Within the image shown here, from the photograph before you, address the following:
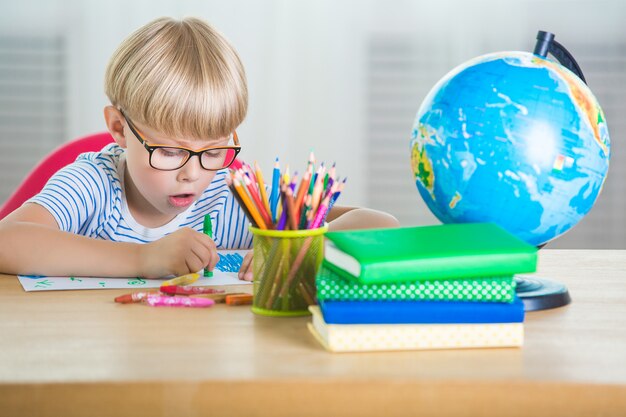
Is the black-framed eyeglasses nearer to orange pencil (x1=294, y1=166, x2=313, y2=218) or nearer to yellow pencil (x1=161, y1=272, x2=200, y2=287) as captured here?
yellow pencil (x1=161, y1=272, x2=200, y2=287)

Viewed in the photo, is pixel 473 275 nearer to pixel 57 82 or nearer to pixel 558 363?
pixel 558 363

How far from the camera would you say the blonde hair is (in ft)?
4.31

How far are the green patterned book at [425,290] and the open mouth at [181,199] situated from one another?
636mm

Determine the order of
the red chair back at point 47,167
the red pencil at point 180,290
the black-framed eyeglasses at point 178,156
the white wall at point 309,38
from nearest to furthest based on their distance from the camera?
the red pencil at point 180,290, the black-framed eyeglasses at point 178,156, the red chair back at point 47,167, the white wall at point 309,38

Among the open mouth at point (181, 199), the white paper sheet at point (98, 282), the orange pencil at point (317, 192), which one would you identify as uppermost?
the orange pencil at point (317, 192)

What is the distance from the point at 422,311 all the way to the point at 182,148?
0.62m

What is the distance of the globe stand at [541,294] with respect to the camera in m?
0.92

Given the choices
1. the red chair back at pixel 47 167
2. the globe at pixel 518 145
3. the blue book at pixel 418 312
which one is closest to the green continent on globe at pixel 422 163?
the globe at pixel 518 145

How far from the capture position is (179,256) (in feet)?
3.61

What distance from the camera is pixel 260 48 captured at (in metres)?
3.12

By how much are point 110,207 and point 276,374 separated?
2.94ft

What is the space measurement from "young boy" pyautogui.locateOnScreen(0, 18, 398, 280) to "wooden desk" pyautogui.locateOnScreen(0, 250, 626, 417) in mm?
316

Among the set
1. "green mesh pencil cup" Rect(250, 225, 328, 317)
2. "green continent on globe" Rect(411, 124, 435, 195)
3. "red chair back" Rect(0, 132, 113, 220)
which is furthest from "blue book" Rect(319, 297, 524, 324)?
"red chair back" Rect(0, 132, 113, 220)

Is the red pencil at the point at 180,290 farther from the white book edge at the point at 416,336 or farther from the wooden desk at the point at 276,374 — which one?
the white book edge at the point at 416,336
